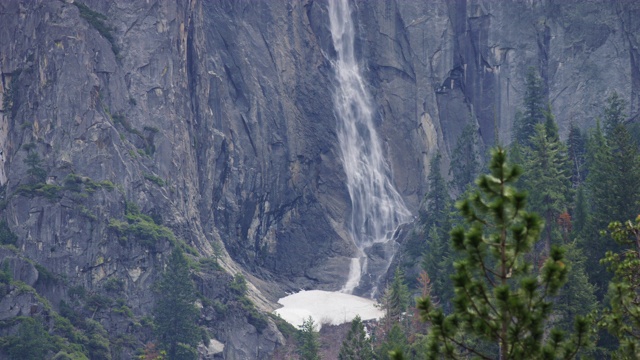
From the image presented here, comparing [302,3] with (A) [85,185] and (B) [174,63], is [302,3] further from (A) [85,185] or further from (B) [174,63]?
(A) [85,185]

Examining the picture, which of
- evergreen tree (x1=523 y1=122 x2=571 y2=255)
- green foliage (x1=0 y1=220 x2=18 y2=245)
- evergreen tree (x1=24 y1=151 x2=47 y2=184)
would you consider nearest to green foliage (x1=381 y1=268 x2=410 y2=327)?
evergreen tree (x1=523 y1=122 x2=571 y2=255)

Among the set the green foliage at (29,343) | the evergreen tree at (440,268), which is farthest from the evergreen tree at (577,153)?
the green foliage at (29,343)

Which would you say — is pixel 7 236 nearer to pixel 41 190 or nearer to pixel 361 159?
pixel 41 190

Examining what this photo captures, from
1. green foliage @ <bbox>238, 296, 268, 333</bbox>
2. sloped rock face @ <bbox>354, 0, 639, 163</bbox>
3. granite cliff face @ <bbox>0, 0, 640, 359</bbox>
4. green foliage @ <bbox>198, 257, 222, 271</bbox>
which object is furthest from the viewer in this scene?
sloped rock face @ <bbox>354, 0, 639, 163</bbox>

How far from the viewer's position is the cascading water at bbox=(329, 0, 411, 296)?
99.6 meters

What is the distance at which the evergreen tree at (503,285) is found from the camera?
768 inches

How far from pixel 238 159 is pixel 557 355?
75.1 metres

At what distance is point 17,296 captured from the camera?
6556 centimetres

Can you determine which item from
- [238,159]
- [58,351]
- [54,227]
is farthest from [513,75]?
[58,351]

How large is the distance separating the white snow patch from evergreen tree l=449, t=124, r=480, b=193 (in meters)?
12.5

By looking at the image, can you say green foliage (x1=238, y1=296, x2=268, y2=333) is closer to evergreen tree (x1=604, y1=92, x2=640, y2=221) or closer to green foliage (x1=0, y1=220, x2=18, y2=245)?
green foliage (x1=0, y1=220, x2=18, y2=245)

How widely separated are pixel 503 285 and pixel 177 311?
172ft

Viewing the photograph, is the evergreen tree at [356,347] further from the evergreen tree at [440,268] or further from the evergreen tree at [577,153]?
the evergreen tree at [577,153]

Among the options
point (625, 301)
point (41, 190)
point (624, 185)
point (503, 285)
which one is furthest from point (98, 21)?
point (503, 285)
